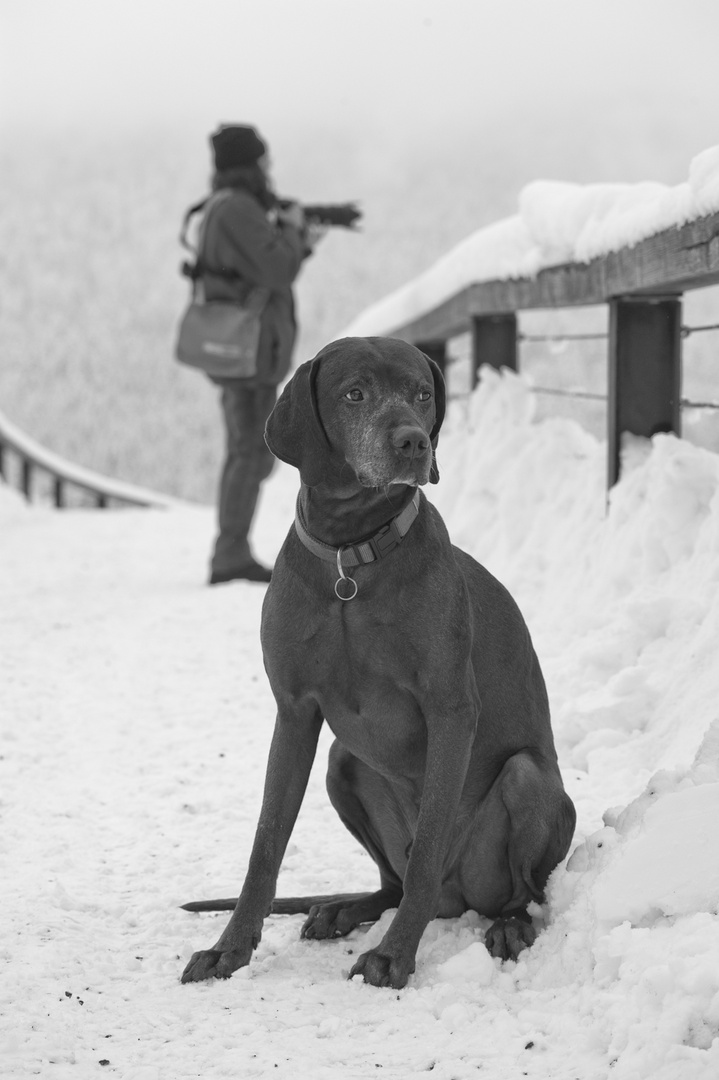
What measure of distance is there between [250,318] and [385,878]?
13.2 ft

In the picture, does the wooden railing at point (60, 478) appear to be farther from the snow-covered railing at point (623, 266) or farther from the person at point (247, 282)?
the snow-covered railing at point (623, 266)

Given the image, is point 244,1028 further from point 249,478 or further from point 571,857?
point 249,478

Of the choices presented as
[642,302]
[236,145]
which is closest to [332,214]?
[236,145]

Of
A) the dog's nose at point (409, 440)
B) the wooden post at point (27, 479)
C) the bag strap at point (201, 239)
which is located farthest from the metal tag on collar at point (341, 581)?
the wooden post at point (27, 479)

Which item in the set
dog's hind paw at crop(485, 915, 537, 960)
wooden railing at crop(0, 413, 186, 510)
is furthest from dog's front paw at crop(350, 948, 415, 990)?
wooden railing at crop(0, 413, 186, 510)

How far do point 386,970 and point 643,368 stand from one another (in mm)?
2954

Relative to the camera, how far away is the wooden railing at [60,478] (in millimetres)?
11602

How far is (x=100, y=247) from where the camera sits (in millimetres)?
25172

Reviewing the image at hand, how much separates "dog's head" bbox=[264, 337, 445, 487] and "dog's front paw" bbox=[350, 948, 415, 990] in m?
0.89

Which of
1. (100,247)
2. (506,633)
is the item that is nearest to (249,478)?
(506,633)

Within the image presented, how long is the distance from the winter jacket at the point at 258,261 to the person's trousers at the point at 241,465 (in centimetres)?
13

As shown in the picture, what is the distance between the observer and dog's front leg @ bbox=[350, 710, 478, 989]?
2.28 meters

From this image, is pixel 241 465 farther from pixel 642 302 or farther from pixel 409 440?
pixel 409 440

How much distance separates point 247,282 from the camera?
625cm
